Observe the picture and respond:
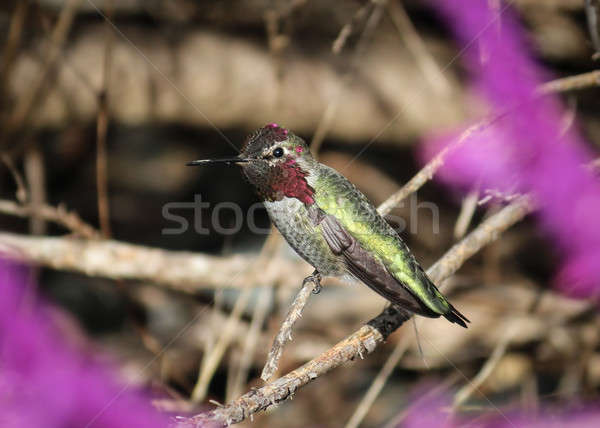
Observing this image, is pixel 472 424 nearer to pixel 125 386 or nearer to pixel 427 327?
pixel 427 327

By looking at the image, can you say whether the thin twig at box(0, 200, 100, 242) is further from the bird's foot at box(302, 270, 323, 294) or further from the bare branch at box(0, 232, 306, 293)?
the bird's foot at box(302, 270, 323, 294)

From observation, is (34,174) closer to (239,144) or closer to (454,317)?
(239,144)

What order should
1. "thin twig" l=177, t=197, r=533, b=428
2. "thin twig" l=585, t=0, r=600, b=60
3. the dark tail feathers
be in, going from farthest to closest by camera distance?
"thin twig" l=585, t=0, r=600, b=60
the dark tail feathers
"thin twig" l=177, t=197, r=533, b=428

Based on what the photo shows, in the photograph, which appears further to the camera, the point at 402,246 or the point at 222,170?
the point at 222,170

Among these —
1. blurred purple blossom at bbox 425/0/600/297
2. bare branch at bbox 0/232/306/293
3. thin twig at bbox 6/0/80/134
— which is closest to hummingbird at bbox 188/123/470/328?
blurred purple blossom at bbox 425/0/600/297

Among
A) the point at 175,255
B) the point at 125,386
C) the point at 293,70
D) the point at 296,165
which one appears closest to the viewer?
the point at 125,386

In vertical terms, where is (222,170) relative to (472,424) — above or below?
above

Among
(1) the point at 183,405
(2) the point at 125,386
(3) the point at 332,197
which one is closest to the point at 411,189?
(3) the point at 332,197
